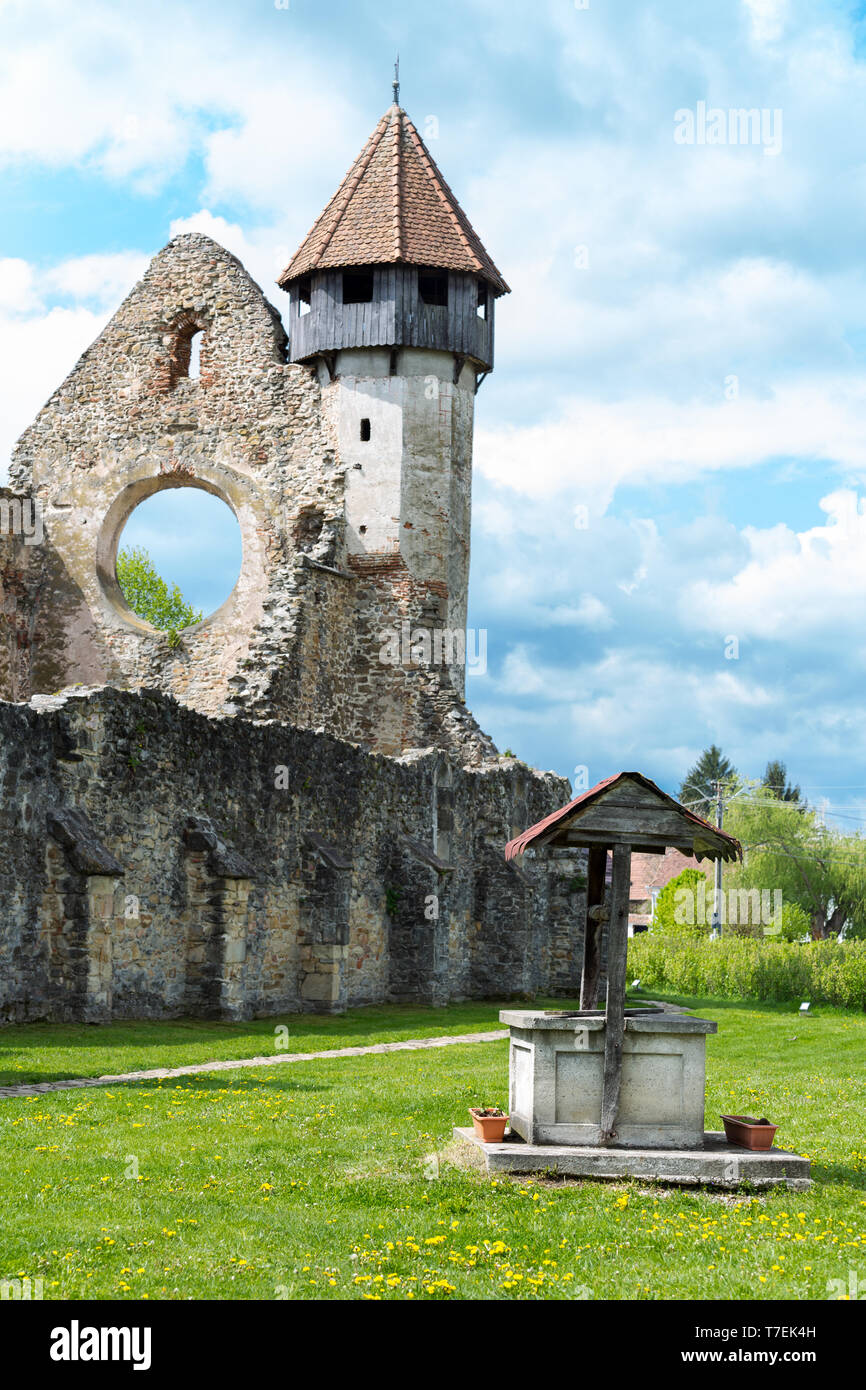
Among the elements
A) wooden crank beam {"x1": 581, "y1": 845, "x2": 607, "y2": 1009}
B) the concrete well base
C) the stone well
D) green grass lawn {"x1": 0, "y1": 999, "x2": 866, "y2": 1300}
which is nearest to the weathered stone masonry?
green grass lawn {"x1": 0, "y1": 999, "x2": 866, "y2": 1300}

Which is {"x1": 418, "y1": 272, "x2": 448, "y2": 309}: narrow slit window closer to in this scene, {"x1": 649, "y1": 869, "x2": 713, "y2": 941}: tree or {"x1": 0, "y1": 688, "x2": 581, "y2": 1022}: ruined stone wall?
{"x1": 0, "y1": 688, "x2": 581, "y2": 1022}: ruined stone wall

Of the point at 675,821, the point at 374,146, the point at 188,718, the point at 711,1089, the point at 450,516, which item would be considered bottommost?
the point at 711,1089

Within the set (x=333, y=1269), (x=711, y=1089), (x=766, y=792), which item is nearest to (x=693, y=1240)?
(x=333, y=1269)

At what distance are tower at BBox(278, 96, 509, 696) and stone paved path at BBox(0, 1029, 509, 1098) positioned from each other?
1402 cm

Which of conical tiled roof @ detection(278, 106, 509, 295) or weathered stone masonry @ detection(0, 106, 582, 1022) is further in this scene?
conical tiled roof @ detection(278, 106, 509, 295)

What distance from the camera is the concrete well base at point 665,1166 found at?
920 centimetres

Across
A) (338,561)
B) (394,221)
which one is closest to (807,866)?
(338,561)

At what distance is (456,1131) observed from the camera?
10320mm

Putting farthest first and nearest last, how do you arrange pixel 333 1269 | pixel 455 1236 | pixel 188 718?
pixel 188 718 < pixel 455 1236 < pixel 333 1269

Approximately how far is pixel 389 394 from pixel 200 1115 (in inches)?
964

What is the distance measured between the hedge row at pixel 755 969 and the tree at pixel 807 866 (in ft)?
70.7

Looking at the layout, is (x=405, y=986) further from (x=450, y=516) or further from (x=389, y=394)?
(x=389, y=394)

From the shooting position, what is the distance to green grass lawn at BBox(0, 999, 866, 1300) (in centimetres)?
680

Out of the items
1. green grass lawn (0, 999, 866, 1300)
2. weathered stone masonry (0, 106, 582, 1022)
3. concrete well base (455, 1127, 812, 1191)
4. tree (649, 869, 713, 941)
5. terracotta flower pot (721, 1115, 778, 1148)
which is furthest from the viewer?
tree (649, 869, 713, 941)
